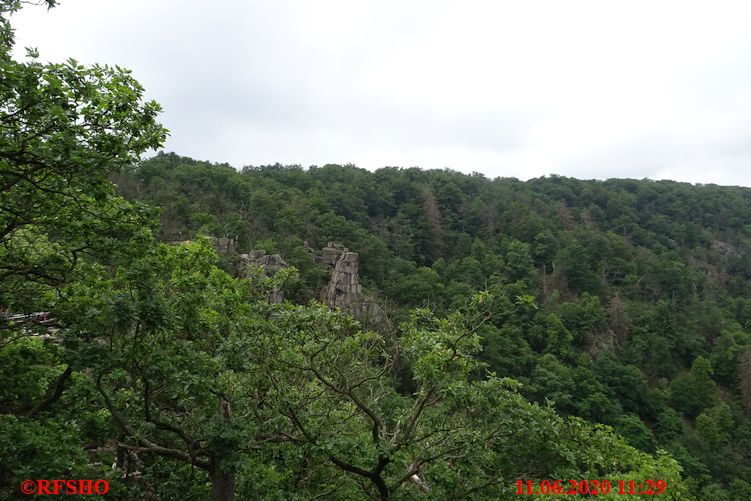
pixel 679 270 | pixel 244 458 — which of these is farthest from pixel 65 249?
pixel 679 270

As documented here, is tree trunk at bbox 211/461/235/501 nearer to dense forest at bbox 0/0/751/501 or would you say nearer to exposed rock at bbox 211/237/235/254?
dense forest at bbox 0/0/751/501

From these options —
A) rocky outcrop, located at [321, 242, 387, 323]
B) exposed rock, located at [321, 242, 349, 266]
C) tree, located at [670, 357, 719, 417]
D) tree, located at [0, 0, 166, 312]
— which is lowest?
tree, located at [670, 357, 719, 417]

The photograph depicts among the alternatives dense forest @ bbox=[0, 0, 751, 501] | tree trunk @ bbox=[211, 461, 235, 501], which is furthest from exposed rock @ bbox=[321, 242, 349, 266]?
tree trunk @ bbox=[211, 461, 235, 501]

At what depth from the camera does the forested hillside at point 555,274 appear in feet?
104

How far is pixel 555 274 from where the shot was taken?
52.3 metres

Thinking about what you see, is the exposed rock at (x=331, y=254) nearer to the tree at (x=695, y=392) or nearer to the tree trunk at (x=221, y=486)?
the tree trunk at (x=221, y=486)

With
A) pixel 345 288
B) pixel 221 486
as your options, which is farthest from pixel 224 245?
pixel 221 486

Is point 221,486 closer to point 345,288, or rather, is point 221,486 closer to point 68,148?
point 68,148

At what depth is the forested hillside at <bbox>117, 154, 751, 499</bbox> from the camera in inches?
1244

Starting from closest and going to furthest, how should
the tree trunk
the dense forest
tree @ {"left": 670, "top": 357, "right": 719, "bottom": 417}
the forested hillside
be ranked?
the dense forest → the tree trunk → the forested hillside → tree @ {"left": 670, "top": 357, "right": 719, "bottom": 417}

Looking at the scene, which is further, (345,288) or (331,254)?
(331,254)

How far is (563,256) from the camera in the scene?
51.8 m

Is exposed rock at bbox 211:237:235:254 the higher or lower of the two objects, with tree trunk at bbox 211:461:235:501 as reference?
higher

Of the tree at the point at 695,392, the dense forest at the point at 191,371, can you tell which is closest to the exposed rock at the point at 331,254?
the dense forest at the point at 191,371
